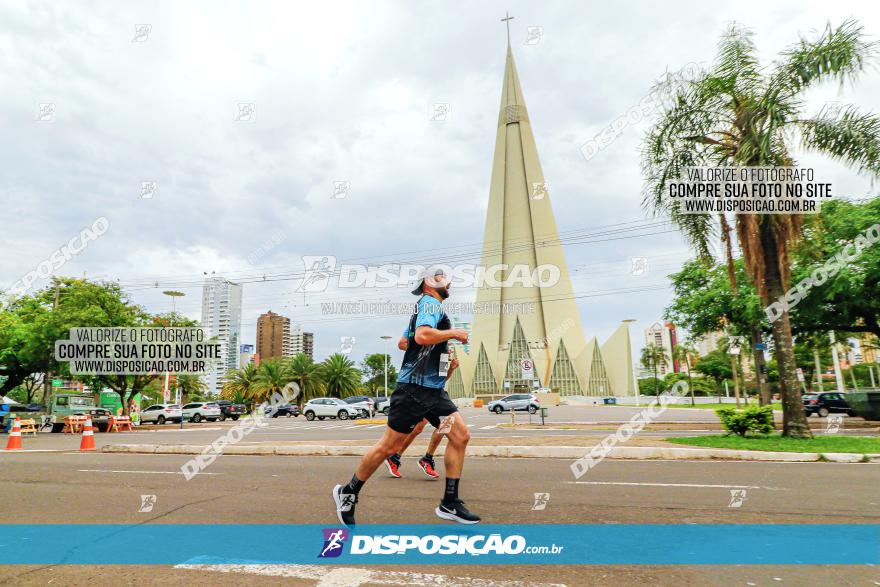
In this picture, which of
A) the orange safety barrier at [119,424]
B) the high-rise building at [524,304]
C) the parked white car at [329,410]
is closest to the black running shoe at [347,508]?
the orange safety barrier at [119,424]

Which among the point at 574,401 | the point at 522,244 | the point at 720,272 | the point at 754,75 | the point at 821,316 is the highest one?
the point at 522,244

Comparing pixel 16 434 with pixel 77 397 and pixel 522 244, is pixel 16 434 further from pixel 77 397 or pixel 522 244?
pixel 522 244

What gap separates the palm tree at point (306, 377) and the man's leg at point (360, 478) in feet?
168

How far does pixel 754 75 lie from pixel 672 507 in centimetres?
1113

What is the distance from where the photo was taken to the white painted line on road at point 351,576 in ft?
10.0

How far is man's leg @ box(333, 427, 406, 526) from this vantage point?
4.25 m

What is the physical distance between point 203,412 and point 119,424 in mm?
10058

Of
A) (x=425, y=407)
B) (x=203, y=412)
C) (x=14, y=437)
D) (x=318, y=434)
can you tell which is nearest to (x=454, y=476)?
(x=425, y=407)

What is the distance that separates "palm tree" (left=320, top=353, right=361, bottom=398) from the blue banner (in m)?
52.6

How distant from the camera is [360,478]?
429 cm

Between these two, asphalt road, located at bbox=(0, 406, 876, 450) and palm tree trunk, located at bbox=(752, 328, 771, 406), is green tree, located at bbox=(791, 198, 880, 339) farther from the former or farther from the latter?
asphalt road, located at bbox=(0, 406, 876, 450)

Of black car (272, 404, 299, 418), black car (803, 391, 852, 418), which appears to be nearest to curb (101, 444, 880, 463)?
black car (803, 391, 852, 418)

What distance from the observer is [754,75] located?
11984 mm

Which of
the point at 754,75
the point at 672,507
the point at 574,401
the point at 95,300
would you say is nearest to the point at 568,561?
the point at 672,507
